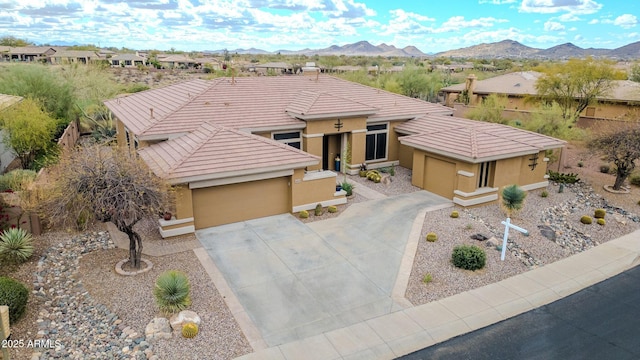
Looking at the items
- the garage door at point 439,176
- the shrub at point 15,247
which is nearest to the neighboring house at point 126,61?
the garage door at point 439,176

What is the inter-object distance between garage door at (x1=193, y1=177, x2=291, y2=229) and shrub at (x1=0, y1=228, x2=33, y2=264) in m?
5.50

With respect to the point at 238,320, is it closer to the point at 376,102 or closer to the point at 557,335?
the point at 557,335

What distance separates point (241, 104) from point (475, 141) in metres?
12.5

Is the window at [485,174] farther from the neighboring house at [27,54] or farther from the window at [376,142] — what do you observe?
the neighboring house at [27,54]

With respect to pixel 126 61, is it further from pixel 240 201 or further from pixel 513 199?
pixel 513 199

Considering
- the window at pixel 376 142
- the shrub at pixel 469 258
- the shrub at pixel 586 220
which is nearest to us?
the shrub at pixel 469 258

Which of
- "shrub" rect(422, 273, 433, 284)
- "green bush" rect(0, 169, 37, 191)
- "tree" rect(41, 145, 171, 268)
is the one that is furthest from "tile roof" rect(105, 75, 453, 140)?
"shrub" rect(422, 273, 433, 284)

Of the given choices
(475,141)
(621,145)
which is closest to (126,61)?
(475,141)

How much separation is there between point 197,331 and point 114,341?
6.14ft

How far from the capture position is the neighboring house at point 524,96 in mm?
36219

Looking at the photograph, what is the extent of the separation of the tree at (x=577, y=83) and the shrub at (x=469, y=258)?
2251 cm

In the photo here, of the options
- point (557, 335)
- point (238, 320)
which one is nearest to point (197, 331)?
point (238, 320)

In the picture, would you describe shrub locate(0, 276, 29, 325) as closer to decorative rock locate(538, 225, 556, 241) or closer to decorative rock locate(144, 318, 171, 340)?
decorative rock locate(144, 318, 171, 340)

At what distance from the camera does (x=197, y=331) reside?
34.8ft
